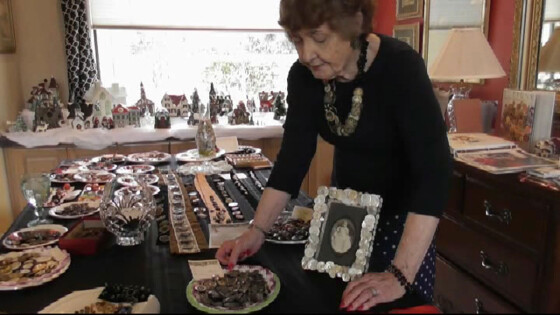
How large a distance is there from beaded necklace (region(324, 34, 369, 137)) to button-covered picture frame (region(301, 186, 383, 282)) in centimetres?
20

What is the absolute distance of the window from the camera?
3734mm

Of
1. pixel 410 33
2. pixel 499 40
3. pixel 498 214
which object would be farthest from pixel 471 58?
pixel 410 33

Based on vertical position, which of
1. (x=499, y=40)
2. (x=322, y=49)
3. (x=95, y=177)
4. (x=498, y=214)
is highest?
(x=499, y=40)

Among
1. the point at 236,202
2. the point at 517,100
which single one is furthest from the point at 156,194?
the point at 517,100

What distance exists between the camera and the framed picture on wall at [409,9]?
3.27m

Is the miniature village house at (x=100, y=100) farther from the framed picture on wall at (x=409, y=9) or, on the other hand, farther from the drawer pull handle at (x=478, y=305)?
the drawer pull handle at (x=478, y=305)

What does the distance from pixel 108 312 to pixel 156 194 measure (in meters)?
0.98

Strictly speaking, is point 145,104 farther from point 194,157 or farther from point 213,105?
point 194,157

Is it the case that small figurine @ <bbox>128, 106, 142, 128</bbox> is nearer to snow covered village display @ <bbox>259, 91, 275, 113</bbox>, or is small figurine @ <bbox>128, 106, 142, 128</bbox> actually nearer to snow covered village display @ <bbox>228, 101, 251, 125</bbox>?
snow covered village display @ <bbox>228, 101, 251, 125</bbox>

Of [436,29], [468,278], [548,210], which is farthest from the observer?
[436,29]

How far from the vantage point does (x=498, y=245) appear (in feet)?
6.13

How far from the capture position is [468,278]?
2.06m

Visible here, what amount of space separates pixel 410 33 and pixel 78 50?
240 centimetres

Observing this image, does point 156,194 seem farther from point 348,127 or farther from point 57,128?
point 57,128
